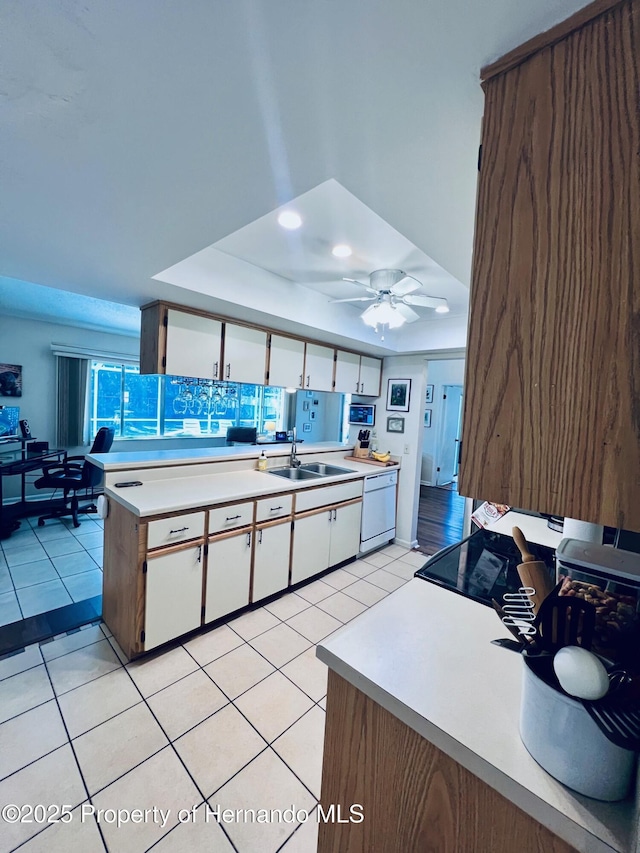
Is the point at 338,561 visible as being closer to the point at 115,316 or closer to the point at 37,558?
the point at 37,558

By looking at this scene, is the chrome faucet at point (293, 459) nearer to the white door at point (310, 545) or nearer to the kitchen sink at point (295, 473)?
the kitchen sink at point (295, 473)

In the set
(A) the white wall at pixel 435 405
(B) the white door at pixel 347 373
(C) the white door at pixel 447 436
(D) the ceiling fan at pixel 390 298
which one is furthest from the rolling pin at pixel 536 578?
(C) the white door at pixel 447 436

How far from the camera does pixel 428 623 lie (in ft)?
3.35

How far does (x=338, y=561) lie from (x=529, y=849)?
2634 mm

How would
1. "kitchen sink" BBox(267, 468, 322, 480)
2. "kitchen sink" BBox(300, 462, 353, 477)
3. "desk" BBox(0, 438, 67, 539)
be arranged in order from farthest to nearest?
"desk" BBox(0, 438, 67, 539)
"kitchen sink" BBox(300, 462, 353, 477)
"kitchen sink" BBox(267, 468, 322, 480)

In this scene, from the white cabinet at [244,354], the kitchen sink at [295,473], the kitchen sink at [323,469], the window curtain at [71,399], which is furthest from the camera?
the window curtain at [71,399]

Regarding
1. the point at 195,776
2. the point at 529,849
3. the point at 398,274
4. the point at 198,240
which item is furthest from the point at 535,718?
the point at 398,274

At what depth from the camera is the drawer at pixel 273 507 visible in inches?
95.2

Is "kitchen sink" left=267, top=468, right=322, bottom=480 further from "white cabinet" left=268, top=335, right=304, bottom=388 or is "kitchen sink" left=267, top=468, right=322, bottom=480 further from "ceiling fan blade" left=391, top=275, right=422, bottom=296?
"ceiling fan blade" left=391, top=275, right=422, bottom=296

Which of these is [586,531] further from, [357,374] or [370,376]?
[370,376]

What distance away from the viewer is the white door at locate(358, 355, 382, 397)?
392cm

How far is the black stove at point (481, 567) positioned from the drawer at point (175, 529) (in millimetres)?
1345

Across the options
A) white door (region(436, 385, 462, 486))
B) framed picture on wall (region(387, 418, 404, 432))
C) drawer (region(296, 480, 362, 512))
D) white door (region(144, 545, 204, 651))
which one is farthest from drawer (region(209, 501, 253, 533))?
white door (region(436, 385, 462, 486))

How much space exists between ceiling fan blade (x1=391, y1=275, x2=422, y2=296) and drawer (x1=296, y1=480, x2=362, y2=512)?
5.38ft
